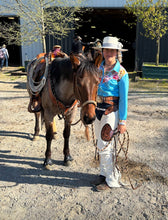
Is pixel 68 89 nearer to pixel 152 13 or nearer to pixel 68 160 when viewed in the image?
pixel 68 160

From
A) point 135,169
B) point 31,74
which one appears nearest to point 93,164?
point 135,169

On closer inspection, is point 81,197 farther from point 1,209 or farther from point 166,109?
point 166,109

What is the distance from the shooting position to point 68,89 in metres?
3.34

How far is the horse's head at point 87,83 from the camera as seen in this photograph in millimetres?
2639

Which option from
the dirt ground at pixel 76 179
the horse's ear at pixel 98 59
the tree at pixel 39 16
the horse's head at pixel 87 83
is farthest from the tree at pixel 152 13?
the horse's head at pixel 87 83

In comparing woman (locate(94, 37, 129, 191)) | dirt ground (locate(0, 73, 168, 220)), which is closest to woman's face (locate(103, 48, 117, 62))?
woman (locate(94, 37, 129, 191))

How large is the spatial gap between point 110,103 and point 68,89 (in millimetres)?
710

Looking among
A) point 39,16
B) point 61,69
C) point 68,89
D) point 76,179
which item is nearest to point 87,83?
point 68,89

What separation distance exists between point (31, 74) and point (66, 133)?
1357mm

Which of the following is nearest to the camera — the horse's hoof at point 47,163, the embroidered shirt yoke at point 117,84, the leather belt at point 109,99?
the embroidered shirt yoke at point 117,84

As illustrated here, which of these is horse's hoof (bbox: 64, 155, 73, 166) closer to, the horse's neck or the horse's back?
the horse's neck

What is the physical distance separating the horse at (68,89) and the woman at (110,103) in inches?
10.1

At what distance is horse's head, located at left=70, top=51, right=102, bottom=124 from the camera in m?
2.64

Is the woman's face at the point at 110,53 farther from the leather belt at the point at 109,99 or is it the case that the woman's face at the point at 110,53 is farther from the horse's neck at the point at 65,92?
the horse's neck at the point at 65,92
